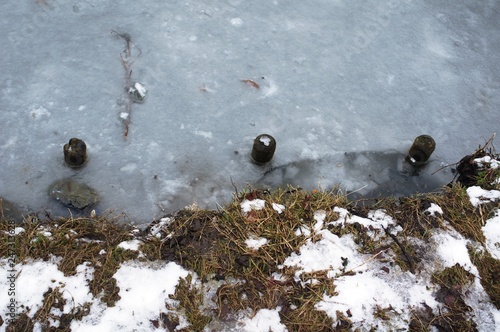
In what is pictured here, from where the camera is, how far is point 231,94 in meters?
3.80

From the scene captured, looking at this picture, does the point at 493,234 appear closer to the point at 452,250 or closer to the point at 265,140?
the point at 452,250

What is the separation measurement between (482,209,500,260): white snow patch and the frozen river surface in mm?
534

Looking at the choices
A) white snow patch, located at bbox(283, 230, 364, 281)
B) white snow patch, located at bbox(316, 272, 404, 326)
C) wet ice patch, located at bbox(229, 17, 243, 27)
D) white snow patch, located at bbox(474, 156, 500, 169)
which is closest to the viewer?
white snow patch, located at bbox(316, 272, 404, 326)

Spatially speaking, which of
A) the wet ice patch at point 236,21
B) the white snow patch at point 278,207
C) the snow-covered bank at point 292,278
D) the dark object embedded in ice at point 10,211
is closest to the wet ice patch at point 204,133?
the snow-covered bank at point 292,278

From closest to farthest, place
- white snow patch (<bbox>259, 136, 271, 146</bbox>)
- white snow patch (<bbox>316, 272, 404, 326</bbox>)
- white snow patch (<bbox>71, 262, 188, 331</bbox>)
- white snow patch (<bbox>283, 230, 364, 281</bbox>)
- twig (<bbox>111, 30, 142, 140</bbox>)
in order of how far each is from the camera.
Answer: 1. white snow patch (<bbox>71, 262, 188, 331</bbox>)
2. white snow patch (<bbox>316, 272, 404, 326</bbox>)
3. white snow patch (<bbox>283, 230, 364, 281</bbox>)
4. white snow patch (<bbox>259, 136, 271, 146</bbox>)
5. twig (<bbox>111, 30, 142, 140</bbox>)

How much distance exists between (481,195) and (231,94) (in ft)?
6.95

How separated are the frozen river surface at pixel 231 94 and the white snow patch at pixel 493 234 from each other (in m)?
0.53

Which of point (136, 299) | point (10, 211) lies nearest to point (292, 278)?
point (136, 299)

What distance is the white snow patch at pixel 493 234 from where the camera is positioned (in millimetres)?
3049

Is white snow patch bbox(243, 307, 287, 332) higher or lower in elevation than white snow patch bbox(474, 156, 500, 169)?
lower

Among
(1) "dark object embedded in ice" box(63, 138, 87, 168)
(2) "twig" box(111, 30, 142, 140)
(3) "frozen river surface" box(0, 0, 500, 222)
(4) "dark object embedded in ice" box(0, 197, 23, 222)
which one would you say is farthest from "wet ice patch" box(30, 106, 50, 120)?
(4) "dark object embedded in ice" box(0, 197, 23, 222)

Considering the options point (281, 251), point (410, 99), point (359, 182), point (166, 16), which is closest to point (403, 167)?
point (359, 182)

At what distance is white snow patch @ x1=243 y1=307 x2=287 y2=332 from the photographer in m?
2.64

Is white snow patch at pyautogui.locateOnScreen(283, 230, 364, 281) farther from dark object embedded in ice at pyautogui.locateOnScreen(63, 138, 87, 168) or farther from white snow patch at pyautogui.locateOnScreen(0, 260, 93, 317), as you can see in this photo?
dark object embedded in ice at pyautogui.locateOnScreen(63, 138, 87, 168)
